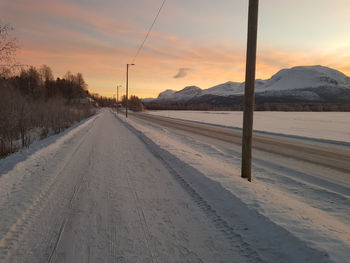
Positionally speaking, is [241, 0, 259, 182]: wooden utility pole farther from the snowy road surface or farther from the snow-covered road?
the snow-covered road

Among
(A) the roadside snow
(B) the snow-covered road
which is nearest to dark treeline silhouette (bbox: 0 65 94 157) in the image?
(B) the snow-covered road

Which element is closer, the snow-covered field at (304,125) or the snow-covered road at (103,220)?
the snow-covered road at (103,220)

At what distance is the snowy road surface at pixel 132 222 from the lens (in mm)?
2811

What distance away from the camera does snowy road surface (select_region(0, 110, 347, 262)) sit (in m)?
2.81

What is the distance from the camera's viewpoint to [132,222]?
3.61m

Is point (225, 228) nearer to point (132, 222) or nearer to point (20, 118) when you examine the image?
point (132, 222)

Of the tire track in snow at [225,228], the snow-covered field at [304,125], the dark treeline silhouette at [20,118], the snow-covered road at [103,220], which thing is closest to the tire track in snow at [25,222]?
the snow-covered road at [103,220]

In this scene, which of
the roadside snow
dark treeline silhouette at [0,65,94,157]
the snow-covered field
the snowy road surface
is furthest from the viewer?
the snow-covered field

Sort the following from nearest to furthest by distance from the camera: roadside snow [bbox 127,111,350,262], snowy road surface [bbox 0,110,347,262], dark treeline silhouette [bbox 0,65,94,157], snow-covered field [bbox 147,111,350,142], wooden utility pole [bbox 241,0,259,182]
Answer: snowy road surface [bbox 0,110,347,262], roadside snow [bbox 127,111,350,262], wooden utility pole [bbox 241,0,259,182], dark treeline silhouette [bbox 0,65,94,157], snow-covered field [bbox 147,111,350,142]

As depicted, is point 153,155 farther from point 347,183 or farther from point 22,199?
point 347,183

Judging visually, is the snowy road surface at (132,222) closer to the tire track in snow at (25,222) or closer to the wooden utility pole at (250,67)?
the tire track in snow at (25,222)

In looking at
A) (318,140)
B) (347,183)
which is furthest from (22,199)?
(318,140)

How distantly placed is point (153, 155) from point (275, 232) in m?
6.26

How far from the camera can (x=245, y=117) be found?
18.8 feet
